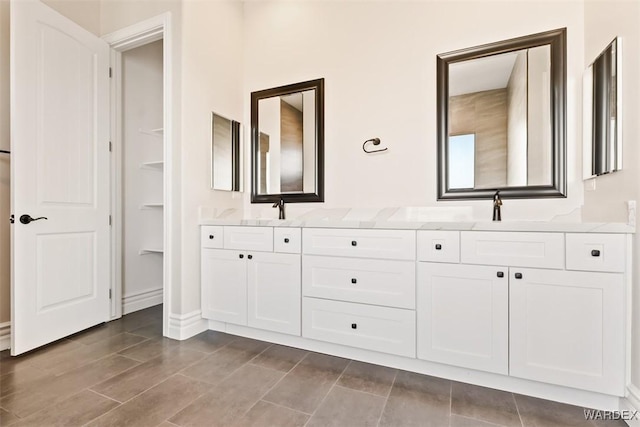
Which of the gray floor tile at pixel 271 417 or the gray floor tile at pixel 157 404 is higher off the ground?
the gray floor tile at pixel 157 404

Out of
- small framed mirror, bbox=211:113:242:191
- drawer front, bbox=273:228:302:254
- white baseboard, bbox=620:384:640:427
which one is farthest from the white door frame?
white baseboard, bbox=620:384:640:427

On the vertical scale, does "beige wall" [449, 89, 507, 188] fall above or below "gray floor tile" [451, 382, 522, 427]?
above

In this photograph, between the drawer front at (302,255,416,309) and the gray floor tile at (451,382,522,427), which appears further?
the drawer front at (302,255,416,309)

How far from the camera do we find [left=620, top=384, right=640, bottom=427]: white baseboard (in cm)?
134

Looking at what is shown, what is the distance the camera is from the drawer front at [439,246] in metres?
1.73

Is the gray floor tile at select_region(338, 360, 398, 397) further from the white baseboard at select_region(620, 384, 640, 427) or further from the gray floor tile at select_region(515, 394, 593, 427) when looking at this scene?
the white baseboard at select_region(620, 384, 640, 427)

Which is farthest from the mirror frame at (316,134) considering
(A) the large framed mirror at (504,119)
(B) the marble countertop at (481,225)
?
(A) the large framed mirror at (504,119)

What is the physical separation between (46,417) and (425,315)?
6.33ft

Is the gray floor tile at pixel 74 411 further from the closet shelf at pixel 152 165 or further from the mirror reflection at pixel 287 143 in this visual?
the closet shelf at pixel 152 165

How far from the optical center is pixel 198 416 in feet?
4.75

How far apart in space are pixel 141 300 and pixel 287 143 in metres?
2.16

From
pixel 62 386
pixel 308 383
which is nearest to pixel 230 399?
pixel 308 383

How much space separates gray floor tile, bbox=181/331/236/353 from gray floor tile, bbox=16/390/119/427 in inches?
26.3

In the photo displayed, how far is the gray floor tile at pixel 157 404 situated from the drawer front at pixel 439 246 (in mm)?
1429
